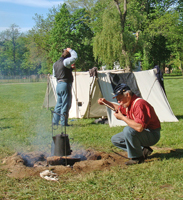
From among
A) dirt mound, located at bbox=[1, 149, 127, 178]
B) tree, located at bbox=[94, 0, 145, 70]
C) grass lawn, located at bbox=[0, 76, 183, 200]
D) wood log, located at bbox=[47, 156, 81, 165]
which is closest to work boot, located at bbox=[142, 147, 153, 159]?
grass lawn, located at bbox=[0, 76, 183, 200]

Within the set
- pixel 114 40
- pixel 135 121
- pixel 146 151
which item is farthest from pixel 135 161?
pixel 114 40

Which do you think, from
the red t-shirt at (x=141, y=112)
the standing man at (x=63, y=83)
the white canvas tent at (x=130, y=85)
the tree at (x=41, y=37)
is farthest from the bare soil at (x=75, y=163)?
the tree at (x=41, y=37)

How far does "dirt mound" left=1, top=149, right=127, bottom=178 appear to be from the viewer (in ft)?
13.1

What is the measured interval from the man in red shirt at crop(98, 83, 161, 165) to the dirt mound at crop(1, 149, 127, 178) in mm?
377

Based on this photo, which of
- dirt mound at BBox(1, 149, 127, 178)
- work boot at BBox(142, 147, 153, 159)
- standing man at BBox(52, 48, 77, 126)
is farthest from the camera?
standing man at BBox(52, 48, 77, 126)

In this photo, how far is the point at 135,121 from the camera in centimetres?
387

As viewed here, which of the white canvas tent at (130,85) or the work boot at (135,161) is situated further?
the white canvas tent at (130,85)

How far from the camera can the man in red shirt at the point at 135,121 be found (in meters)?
3.87

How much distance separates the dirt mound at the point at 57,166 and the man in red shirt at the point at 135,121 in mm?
377

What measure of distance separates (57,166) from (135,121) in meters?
1.38

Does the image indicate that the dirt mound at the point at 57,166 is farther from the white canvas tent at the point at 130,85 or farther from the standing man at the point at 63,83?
the white canvas tent at the point at 130,85

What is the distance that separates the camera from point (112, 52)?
31125mm

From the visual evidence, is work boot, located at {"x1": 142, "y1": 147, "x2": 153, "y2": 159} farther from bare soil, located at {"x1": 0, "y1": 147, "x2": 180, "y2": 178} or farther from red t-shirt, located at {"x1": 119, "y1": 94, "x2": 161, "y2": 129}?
red t-shirt, located at {"x1": 119, "y1": 94, "x2": 161, "y2": 129}

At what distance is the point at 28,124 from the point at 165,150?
4421mm
